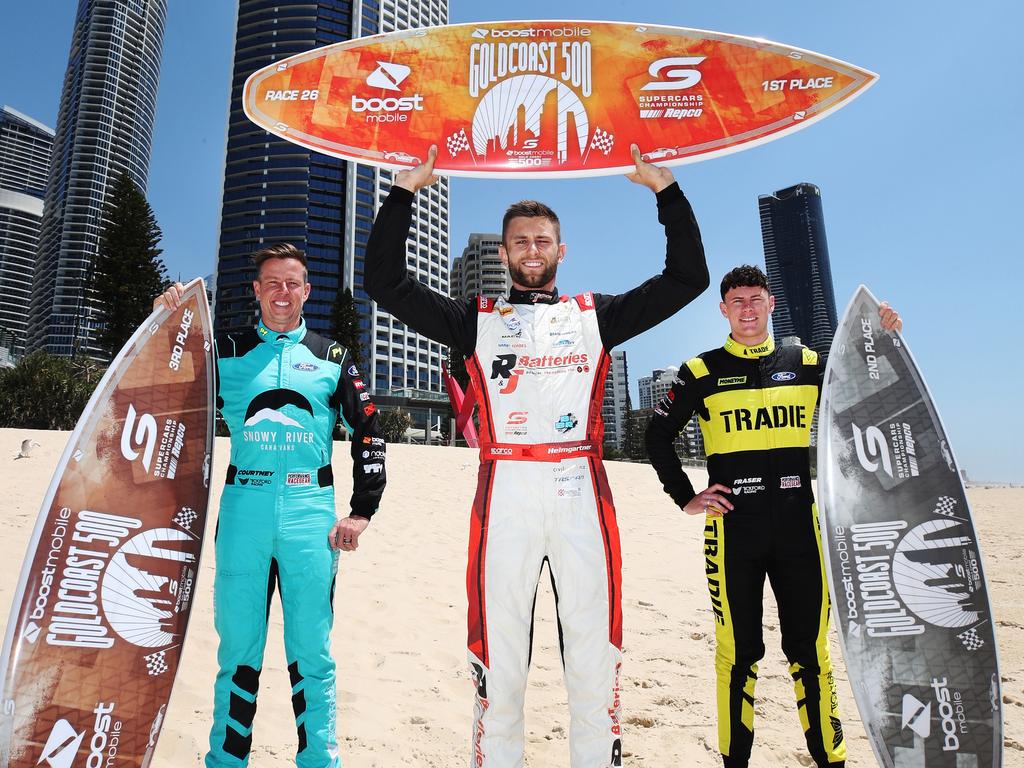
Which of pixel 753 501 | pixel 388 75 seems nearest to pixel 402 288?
pixel 388 75

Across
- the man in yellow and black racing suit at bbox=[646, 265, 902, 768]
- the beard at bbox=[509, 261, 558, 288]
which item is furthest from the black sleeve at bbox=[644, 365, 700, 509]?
the beard at bbox=[509, 261, 558, 288]

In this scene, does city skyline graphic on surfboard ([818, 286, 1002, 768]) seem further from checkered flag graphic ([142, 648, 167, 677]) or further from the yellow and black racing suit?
checkered flag graphic ([142, 648, 167, 677])

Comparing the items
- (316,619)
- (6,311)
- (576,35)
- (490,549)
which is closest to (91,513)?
(316,619)

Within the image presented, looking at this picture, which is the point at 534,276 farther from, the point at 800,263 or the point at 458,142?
the point at 800,263

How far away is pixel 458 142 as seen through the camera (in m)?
3.55

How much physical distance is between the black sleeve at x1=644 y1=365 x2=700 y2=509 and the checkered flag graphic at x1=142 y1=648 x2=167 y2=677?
2.80m

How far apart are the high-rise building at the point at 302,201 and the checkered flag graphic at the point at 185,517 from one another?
312 ft

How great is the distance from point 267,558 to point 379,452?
0.79m

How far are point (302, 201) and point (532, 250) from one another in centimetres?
10623

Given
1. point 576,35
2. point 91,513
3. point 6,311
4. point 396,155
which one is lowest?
point 91,513

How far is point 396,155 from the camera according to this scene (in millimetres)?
3482

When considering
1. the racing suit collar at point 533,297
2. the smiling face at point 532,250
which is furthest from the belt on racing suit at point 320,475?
the smiling face at point 532,250

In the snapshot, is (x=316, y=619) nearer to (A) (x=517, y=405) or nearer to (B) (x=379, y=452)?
(B) (x=379, y=452)

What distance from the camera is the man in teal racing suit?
2.71 meters
